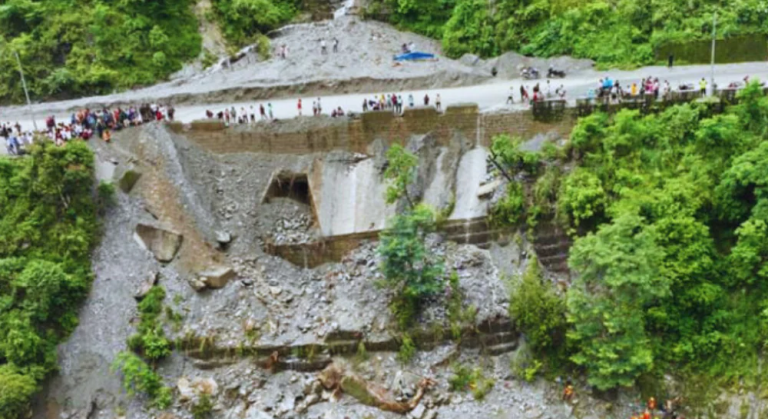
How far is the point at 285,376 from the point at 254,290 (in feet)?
11.4

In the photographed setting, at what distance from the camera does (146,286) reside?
23562mm

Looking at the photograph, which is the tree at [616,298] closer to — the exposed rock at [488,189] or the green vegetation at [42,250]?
the exposed rock at [488,189]

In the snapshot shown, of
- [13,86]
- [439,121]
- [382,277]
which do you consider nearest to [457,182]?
[439,121]

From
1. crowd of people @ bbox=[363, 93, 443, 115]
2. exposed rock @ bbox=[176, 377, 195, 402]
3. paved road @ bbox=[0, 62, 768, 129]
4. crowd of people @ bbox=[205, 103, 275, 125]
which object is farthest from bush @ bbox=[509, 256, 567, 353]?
crowd of people @ bbox=[205, 103, 275, 125]

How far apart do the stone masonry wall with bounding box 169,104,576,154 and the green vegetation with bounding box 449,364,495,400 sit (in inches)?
383

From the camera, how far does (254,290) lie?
23.9m

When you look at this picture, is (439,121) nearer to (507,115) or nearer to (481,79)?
(507,115)

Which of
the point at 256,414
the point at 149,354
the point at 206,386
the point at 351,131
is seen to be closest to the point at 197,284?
the point at 149,354

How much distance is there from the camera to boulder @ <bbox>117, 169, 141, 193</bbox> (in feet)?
83.9

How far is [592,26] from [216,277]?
75.9ft

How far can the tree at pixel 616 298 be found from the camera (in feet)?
63.4

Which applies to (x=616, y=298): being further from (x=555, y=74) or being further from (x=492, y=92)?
(x=555, y=74)

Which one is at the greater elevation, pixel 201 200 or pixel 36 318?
pixel 201 200

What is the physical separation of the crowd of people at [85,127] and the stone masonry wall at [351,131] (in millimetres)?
2058
